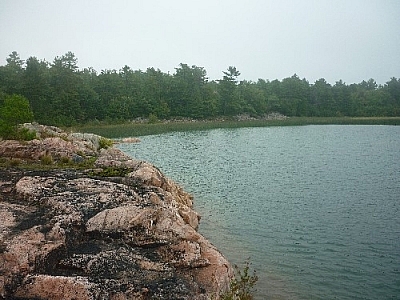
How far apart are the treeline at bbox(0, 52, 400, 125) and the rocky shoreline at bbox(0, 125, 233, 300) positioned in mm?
71896

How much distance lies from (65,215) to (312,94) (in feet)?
506

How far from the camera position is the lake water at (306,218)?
48.3ft

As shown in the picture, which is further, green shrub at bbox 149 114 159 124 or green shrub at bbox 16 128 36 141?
green shrub at bbox 149 114 159 124

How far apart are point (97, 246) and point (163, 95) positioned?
12177 centimetres

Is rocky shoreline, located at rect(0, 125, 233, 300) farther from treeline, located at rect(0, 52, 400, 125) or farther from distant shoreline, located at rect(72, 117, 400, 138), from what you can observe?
treeline, located at rect(0, 52, 400, 125)

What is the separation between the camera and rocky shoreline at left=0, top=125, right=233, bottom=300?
31.1ft

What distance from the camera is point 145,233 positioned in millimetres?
12414

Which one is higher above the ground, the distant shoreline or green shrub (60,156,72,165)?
the distant shoreline

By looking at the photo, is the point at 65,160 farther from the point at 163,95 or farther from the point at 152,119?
the point at 163,95

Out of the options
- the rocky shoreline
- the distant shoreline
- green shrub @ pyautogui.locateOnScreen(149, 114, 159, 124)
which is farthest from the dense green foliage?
green shrub @ pyautogui.locateOnScreen(149, 114, 159, 124)

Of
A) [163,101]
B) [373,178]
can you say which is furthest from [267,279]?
[163,101]

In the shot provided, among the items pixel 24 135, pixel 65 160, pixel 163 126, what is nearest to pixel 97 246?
pixel 65 160

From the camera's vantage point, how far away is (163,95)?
130750mm

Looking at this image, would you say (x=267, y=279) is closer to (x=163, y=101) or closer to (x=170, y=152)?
(x=170, y=152)
